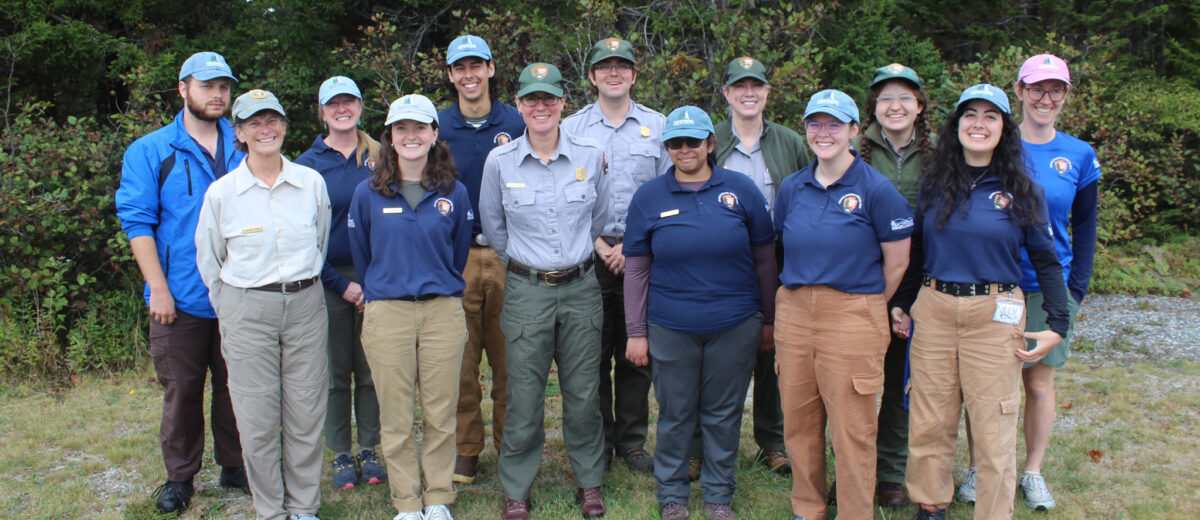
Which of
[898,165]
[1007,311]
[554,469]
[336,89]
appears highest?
[336,89]

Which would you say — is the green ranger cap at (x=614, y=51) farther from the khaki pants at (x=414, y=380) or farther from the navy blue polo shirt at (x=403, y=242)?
the khaki pants at (x=414, y=380)

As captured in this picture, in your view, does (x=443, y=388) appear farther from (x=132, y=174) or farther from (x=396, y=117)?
(x=132, y=174)

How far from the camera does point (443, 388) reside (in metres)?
4.09

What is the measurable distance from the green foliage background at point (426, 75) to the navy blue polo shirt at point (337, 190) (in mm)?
3499

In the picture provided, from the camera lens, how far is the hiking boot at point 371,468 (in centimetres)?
470

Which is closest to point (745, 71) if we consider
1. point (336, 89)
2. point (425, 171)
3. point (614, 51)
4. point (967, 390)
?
point (614, 51)

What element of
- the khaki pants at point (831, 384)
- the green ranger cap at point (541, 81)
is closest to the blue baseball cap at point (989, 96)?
the khaki pants at point (831, 384)

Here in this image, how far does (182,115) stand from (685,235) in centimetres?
272

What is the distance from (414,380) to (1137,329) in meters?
7.51

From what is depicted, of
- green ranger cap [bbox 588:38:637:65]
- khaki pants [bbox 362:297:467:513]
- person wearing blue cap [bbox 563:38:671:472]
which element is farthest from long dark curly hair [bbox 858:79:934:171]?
khaki pants [bbox 362:297:467:513]

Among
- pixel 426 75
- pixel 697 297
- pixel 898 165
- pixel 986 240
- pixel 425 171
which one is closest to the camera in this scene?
pixel 986 240

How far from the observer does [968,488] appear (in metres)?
4.38

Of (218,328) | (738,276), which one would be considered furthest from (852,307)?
(218,328)

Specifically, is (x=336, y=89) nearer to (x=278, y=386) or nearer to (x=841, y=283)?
(x=278, y=386)
